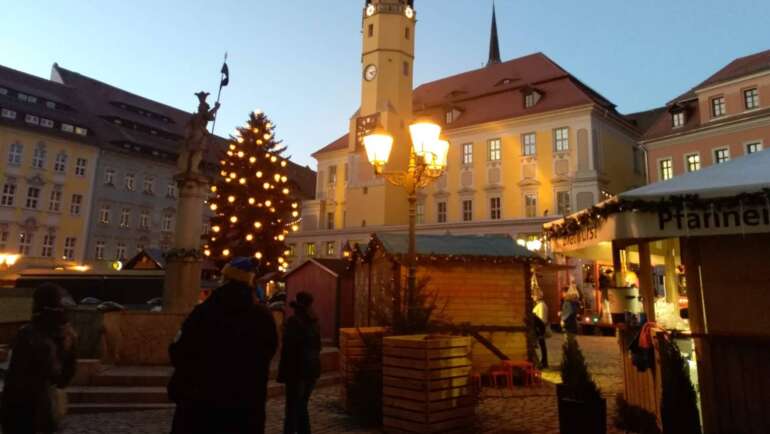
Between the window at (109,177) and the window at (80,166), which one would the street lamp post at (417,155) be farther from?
the window at (109,177)

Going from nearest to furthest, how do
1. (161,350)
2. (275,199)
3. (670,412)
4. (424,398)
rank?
(670,412) → (424,398) → (161,350) → (275,199)

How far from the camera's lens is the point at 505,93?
41.3m

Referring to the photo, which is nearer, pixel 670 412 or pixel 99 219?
pixel 670 412

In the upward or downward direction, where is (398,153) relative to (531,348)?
upward

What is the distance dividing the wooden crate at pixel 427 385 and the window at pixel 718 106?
30.9m

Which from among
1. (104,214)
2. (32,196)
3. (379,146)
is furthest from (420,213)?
(379,146)

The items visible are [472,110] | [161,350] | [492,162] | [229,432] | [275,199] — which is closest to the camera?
[229,432]

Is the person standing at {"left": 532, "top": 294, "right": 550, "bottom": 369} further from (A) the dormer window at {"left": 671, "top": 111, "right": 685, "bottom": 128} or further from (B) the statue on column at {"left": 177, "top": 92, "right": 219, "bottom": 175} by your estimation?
(A) the dormer window at {"left": 671, "top": 111, "right": 685, "bottom": 128}

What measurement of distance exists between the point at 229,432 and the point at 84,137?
46.6m

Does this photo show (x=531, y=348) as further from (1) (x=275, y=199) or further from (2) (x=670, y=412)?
(1) (x=275, y=199)

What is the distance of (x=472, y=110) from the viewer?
4238cm

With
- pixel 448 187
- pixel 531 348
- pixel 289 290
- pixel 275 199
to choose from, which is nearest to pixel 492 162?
pixel 448 187

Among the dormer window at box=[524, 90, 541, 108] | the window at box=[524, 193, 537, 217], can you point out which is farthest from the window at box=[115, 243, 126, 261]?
the dormer window at box=[524, 90, 541, 108]

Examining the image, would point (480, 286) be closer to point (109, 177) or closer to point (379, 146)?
point (379, 146)
